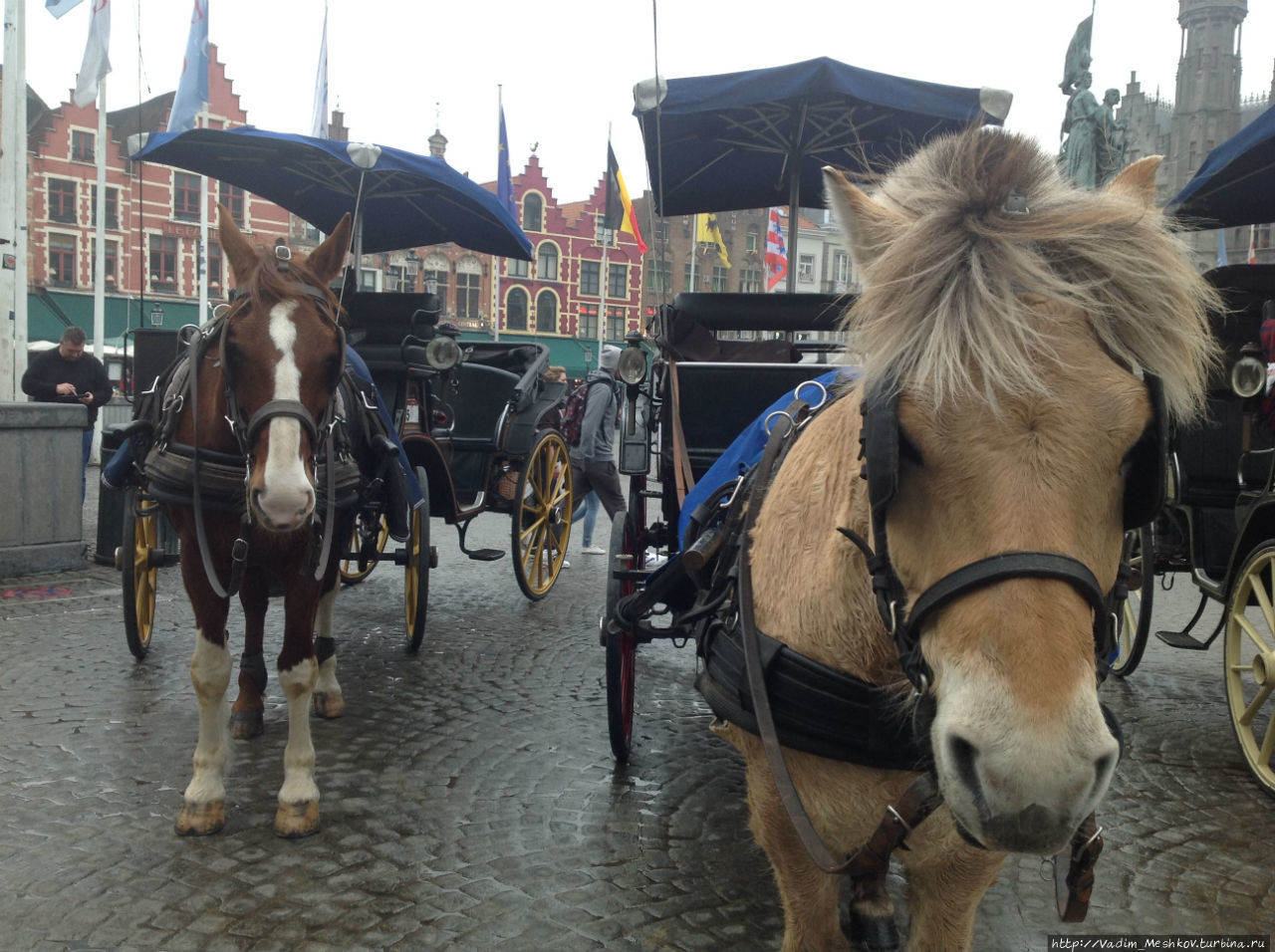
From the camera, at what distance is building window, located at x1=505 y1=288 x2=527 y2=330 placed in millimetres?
44062

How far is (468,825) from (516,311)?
42486 millimetres

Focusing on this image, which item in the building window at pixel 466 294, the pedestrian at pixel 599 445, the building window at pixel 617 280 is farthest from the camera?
the building window at pixel 617 280

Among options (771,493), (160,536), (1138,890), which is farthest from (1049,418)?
(160,536)

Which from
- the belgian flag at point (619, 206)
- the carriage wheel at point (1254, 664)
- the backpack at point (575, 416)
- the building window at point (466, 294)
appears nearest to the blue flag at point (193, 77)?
the backpack at point (575, 416)

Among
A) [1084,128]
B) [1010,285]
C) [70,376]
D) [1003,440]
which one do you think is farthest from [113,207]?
[1003,440]

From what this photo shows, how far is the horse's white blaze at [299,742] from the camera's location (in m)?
2.96

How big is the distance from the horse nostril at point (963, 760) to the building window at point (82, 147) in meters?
37.1

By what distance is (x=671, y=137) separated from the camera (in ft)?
17.7

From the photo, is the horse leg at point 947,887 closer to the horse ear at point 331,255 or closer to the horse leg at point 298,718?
the horse leg at point 298,718

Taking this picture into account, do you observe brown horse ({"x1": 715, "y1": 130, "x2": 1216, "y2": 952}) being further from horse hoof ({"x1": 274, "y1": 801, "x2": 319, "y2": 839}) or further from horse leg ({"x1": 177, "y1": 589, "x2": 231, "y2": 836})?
horse leg ({"x1": 177, "y1": 589, "x2": 231, "y2": 836})

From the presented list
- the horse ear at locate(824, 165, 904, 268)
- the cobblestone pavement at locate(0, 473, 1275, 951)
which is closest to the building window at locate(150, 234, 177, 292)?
the cobblestone pavement at locate(0, 473, 1275, 951)

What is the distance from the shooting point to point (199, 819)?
2.88 meters

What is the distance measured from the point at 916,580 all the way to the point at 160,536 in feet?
21.5

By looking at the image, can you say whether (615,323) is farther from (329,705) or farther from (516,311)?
(329,705)
